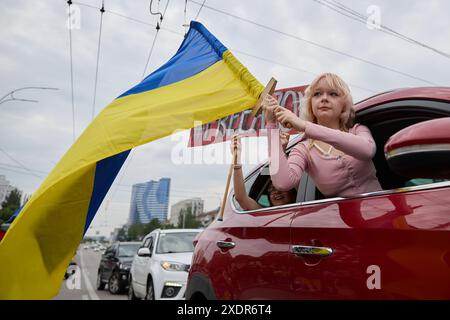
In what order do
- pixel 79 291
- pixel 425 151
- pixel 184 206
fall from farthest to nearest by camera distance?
pixel 184 206, pixel 79 291, pixel 425 151

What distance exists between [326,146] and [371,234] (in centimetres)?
71

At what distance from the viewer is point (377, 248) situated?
4.77 ft

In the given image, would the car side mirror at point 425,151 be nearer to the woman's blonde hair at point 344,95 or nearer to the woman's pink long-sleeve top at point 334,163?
the woman's pink long-sleeve top at point 334,163

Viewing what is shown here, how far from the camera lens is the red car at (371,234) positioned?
1262 mm

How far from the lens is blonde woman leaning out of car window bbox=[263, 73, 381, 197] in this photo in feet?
6.11

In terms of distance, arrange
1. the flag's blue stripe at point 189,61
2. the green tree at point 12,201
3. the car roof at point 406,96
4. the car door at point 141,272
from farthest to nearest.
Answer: the green tree at point 12,201, the car door at point 141,272, the flag's blue stripe at point 189,61, the car roof at point 406,96

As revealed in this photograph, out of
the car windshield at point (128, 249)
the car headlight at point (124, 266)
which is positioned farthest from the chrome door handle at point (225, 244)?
the car windshield at point (128, 249)

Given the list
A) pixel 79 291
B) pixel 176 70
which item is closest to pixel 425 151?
pixel 176 70

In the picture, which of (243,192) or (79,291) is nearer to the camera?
(243,192)

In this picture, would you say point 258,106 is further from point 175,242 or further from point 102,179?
point 175,242

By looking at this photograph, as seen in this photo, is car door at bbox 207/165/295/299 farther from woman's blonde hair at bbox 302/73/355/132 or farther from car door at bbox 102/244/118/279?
car door at bbox 102/244/118/279

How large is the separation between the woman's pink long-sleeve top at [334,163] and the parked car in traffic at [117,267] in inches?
435

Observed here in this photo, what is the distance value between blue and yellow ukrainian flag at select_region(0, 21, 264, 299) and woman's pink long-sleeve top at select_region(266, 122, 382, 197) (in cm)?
59

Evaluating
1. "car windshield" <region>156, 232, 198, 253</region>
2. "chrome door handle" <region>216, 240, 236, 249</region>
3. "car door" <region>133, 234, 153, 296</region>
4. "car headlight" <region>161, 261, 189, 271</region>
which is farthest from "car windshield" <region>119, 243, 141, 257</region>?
"chrome door handle" <region>216, 240, 236, 249</region>
